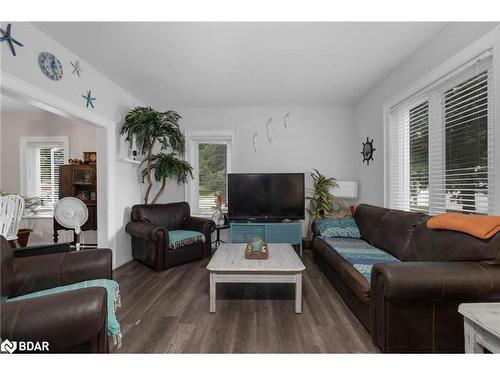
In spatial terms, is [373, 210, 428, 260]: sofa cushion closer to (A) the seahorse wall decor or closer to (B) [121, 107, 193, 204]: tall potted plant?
(A) the seahorse wall decor

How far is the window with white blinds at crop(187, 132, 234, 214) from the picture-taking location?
463 centimetres

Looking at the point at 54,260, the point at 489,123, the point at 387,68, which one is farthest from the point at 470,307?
the point at 387,68

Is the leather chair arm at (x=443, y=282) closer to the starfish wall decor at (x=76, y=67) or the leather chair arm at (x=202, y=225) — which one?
the leather chair arm at (x=202, y=225)

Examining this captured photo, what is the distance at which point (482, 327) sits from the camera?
1.01 meters

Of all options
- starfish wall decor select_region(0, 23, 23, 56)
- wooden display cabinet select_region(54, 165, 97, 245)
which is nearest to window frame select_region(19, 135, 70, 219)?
wooden display cabinet select_region(54, 165, 97, 245)

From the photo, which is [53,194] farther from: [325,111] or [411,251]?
[411,251]

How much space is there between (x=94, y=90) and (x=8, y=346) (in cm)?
291

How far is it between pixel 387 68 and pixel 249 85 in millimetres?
1857

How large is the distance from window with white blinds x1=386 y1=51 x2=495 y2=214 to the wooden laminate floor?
4.89ft

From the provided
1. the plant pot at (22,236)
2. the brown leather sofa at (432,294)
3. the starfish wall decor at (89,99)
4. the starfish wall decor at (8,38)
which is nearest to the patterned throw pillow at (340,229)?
the brown leather sofa at (432,294)

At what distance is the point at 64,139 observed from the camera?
4727 millimetres

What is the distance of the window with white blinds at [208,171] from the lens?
463 centimetres

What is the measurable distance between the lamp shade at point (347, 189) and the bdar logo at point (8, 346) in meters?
4.10

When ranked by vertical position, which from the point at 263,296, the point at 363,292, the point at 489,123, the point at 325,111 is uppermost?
the point at 325,111
